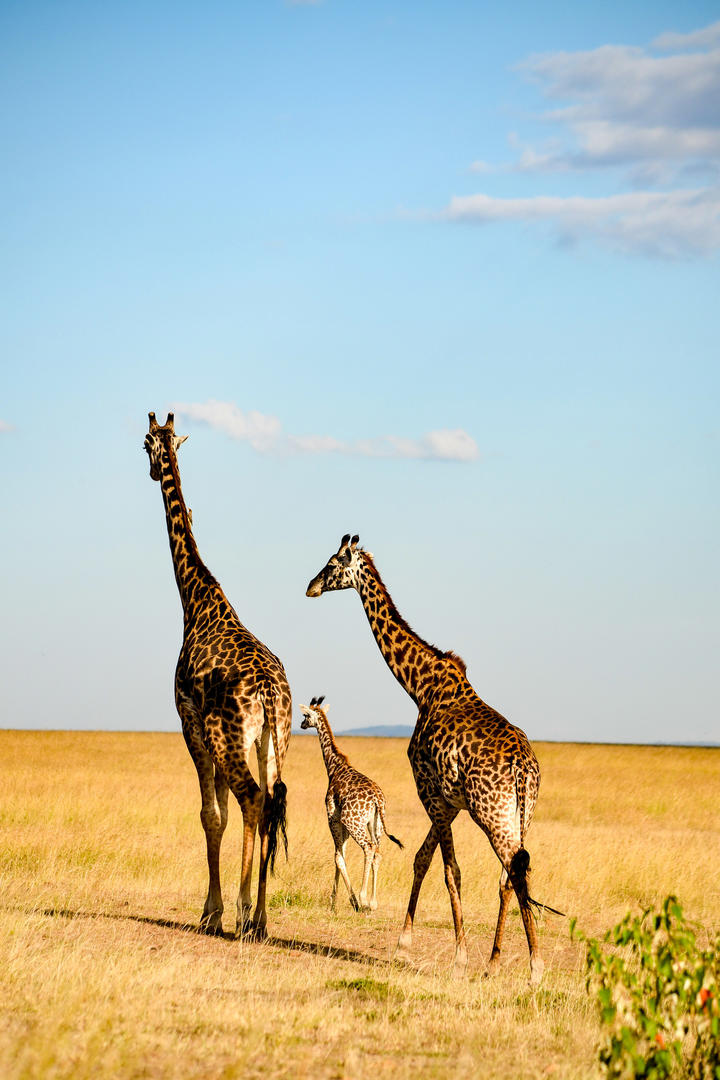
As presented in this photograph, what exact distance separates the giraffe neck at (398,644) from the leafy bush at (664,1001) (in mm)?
5166

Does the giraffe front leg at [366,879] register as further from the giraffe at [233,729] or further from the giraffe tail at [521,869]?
the giraffe tail at [521,869]

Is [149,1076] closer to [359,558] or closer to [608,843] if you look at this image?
[359,558]

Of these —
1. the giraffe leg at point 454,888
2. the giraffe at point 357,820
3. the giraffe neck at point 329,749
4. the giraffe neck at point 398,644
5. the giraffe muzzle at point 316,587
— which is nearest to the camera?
the giraffe leg at point 454,888

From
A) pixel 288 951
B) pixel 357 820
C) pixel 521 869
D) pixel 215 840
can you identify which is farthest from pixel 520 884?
pixel 357 820

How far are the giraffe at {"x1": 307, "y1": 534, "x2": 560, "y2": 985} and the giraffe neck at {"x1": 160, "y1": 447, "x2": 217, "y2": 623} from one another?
1.38 m

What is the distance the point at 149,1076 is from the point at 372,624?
6762 millimetres

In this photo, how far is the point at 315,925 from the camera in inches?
499

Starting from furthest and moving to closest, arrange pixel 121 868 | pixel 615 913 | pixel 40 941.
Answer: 1. pixel 121 868
2. pixel 615 913
3. pixel 40 941

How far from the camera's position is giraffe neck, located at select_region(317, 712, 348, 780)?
53.0 feet

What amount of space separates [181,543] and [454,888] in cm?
526

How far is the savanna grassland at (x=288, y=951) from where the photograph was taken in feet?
22.1

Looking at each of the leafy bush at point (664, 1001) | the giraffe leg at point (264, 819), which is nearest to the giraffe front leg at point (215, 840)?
the giraffe leg at point (264, 819)

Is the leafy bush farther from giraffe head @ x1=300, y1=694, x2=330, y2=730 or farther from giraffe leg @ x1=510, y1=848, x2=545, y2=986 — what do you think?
giraffe head @ x1=300, y1=694, x2=330, y2=730

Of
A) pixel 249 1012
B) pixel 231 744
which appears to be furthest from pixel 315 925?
pixel 249 1012
